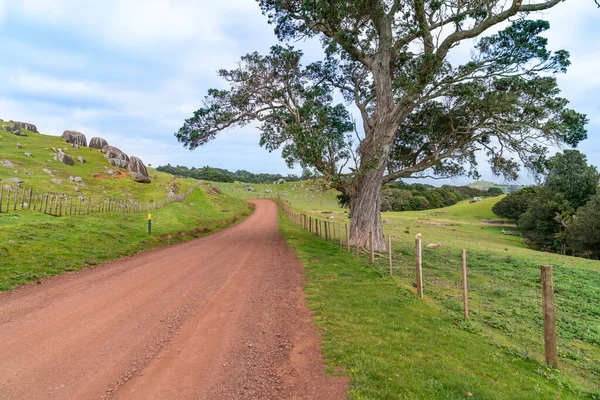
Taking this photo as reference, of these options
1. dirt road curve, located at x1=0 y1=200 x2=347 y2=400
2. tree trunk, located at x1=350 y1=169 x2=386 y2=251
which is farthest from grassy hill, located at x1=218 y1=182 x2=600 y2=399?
tree trunk, located at x1=350 y1=169 x2=386 y2=251

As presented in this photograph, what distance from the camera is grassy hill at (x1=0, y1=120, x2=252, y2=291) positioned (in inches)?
435

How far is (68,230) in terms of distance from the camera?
1523 centimetres

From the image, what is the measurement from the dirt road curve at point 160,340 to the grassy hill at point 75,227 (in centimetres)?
169

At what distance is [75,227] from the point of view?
16.0 m

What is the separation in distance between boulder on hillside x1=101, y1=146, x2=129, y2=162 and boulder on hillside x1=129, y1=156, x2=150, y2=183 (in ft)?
11.4

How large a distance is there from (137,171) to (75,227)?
34.8 meters

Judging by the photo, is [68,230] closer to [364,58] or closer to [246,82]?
[246,82]

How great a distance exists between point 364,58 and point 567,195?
41.9m

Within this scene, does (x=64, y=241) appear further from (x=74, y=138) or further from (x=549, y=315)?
(x=74, y=138)

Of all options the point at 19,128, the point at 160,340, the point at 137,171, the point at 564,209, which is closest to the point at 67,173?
the point at 137,171

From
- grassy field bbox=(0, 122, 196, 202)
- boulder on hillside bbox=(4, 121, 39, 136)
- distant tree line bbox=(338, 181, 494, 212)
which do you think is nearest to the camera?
grassy field bbox=(0, 122, 196, 202)

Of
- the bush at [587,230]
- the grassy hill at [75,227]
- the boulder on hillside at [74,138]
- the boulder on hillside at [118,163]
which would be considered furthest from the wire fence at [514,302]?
the boulder on hillside at [74,138]

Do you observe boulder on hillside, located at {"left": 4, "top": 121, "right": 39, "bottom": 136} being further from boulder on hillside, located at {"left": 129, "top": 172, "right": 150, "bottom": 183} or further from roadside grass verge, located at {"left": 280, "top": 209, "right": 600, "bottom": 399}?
roadside grass verge, located at {"left": 280, "top": 209, "right": 600, "bottom": 399}

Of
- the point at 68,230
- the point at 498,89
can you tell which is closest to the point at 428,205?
the point at 498,89
